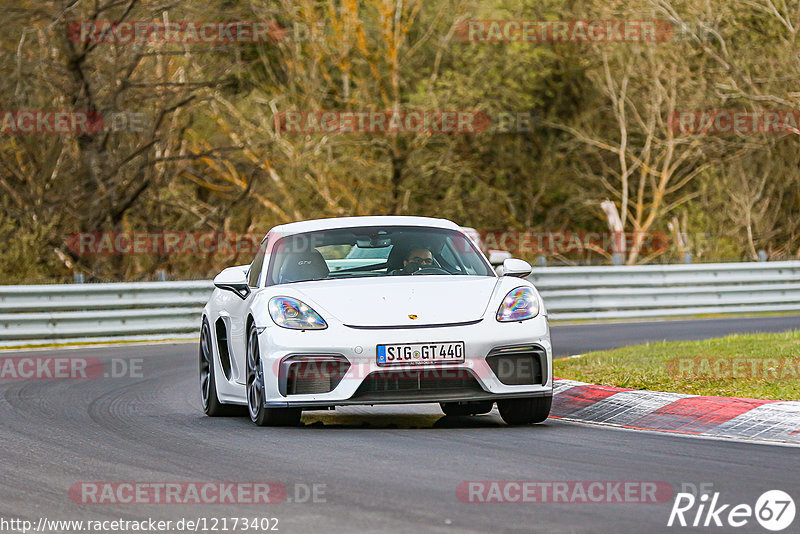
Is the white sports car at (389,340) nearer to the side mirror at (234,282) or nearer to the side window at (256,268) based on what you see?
the side mirror at (234,282)

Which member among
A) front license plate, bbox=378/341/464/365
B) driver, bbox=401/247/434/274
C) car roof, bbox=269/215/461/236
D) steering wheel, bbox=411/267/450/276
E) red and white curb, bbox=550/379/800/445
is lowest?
red and white curb, bbox=550/379/800/445

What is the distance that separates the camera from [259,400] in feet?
31.7

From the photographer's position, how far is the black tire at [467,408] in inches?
413

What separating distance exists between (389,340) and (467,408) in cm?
181

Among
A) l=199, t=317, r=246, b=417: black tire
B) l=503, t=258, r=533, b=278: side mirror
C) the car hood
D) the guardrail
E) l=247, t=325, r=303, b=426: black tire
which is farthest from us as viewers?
the guardrail

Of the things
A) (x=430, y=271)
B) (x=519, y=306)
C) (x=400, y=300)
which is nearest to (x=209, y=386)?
(x=430, y=271)

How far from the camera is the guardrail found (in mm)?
20297

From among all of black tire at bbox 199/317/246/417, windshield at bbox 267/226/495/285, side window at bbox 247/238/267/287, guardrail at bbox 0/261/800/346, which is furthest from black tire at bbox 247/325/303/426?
guardrail at bbox 0/261/800/346

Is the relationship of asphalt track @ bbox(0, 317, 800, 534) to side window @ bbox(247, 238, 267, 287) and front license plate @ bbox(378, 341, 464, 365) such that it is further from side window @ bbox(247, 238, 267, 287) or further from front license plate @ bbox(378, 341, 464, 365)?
side window @ bbox(247, 238, 267, 287)

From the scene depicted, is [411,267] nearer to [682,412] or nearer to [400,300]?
[400,300]

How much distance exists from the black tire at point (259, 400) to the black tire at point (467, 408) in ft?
4.47

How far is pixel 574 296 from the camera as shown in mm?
23797

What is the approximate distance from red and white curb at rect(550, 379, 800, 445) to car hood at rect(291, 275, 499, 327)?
1.32 m

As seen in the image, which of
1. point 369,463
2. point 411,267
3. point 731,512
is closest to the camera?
Result: point 731,512
